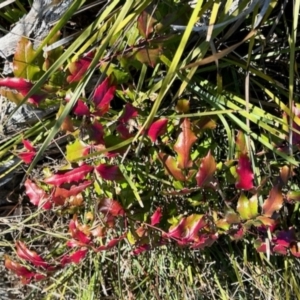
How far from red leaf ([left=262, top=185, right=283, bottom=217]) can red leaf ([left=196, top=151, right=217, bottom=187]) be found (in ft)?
0.36

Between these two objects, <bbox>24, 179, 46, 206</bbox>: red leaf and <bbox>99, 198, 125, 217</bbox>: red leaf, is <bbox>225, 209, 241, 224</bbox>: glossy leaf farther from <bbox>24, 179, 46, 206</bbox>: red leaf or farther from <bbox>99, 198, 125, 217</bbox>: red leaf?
<bbox>24, 179, 46, 206</bbox>: red leaf

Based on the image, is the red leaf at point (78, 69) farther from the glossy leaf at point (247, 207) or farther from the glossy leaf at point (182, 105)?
the glossy leaf at point (247, 207)

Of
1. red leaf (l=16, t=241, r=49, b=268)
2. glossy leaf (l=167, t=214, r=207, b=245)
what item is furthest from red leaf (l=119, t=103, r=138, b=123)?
red leaf (l=16, t=241, r=49, b=268)

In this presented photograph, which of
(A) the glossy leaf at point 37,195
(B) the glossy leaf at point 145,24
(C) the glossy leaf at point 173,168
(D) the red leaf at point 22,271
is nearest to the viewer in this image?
(B) the glossy leaf at point 145,24

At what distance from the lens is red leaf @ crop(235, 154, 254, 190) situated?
0.84 m

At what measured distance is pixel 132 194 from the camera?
93 centimetres

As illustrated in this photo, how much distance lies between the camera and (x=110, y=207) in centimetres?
89

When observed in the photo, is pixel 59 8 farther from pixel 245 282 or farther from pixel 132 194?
pixel 245 282

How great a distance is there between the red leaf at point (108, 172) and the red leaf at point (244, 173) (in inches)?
7.5

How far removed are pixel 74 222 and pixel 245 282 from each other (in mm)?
423

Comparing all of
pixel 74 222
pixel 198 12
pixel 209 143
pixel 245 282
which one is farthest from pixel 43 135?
pixel 245 282

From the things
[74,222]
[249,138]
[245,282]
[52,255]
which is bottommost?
[245,282]

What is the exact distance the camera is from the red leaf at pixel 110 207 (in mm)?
886

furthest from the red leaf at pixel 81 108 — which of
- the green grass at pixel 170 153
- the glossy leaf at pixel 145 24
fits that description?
the glossy leaf at pixel 145 24
